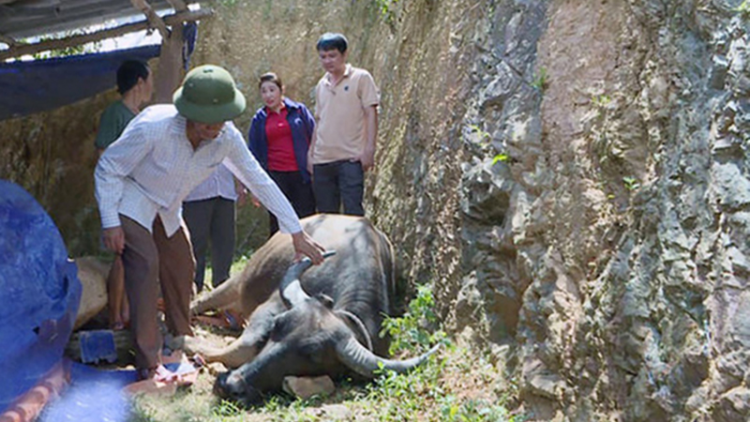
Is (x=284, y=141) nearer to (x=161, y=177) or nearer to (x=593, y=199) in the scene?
(x=161, y=177)

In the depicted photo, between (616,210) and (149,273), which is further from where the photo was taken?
(149,273)

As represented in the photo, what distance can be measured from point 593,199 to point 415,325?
2.35 metres

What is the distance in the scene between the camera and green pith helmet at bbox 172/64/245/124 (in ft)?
18.5

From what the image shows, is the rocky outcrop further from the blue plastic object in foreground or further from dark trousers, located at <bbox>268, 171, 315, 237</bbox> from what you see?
dark trousers, located at <bbox>268, 171, 315, 237</bbox>

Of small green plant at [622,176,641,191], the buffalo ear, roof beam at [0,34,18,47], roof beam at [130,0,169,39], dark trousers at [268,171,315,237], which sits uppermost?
roof beam at [130,0,169,39]

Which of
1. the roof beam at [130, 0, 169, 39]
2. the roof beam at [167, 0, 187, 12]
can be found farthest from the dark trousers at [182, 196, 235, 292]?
the roof beam at [167, 0, 187, 12]

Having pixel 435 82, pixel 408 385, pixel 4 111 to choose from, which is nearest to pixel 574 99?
pixel 408 385

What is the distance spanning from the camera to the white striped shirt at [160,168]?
227 inches

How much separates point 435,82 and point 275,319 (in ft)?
7.13

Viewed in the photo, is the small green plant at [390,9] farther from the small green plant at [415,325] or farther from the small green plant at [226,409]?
the small green plant at [226,409]

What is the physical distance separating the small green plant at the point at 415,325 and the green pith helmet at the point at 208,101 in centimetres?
189

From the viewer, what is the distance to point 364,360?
246 inches

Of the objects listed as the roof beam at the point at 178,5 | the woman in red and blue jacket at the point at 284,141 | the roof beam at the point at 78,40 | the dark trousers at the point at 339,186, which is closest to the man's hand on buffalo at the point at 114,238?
the roof beam at the point at 178,5

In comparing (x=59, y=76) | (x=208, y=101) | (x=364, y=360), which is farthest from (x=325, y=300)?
(x=59, y=76)
